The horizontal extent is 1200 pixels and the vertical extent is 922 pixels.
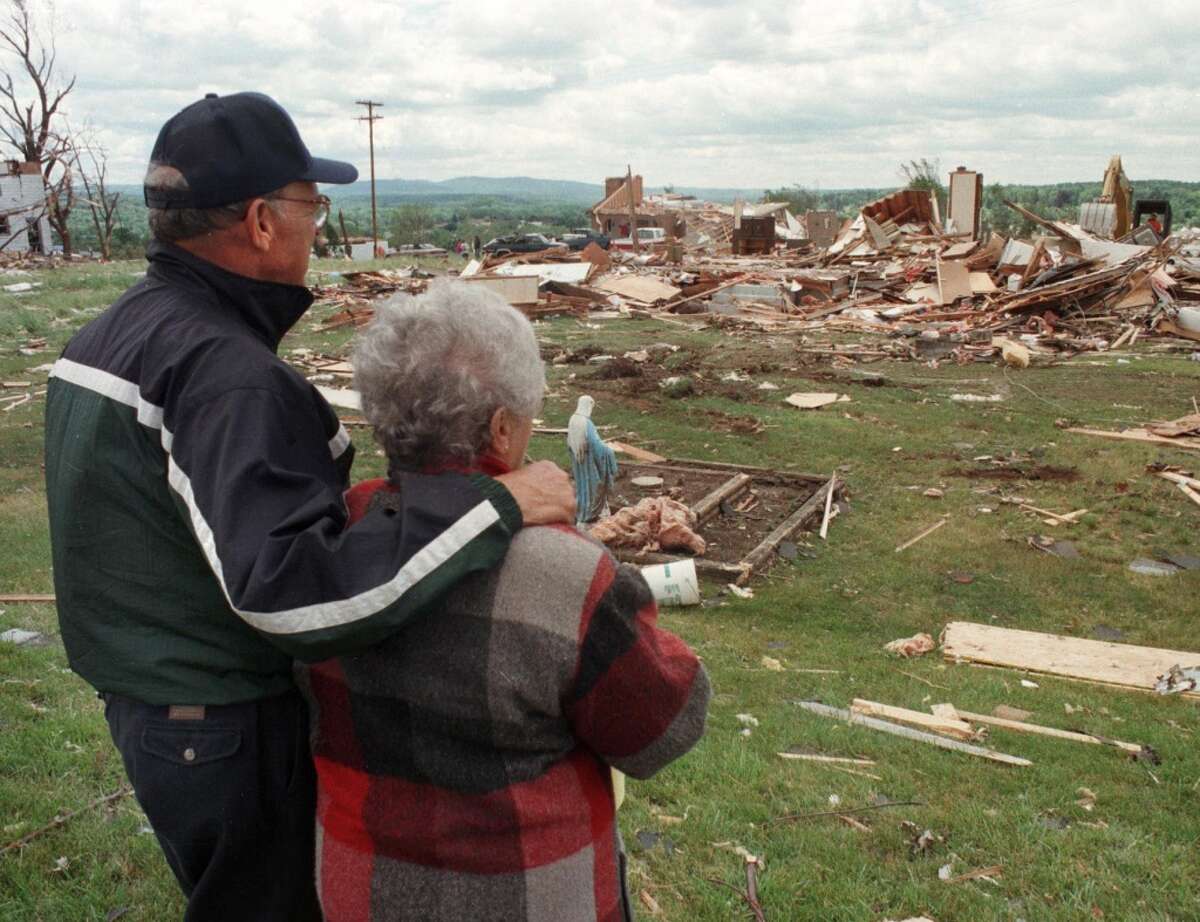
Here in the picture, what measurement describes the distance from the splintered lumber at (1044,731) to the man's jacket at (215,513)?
4.44m

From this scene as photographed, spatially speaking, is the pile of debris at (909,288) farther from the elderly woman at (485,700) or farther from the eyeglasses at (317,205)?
the elderly woman at (485,700)

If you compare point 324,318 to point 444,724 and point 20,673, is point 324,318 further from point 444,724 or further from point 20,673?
point 444,724

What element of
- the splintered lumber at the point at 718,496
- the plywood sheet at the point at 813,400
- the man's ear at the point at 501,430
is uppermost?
the man's ear at the point at 501,430

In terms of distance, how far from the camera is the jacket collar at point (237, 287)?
2.07 meters

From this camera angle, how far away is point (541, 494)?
181cm

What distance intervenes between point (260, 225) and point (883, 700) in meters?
4.76

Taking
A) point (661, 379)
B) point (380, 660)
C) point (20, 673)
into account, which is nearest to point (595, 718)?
point (380, 660)

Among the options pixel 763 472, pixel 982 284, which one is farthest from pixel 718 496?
pixel 982 284

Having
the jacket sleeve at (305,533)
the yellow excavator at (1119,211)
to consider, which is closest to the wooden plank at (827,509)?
the jacket sleeve at (305,533)

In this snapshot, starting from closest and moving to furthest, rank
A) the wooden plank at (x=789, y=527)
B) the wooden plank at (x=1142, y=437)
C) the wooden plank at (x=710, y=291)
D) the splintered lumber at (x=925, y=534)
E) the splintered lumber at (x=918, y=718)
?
the splintered lumber at (x=918, y=718) < the wooden plank at (x=789, y=527) < the splintered lumber at (x=925, y=534) < the wooden plank at (x=1142, y=437) < the wooden plank at (x=710, y=291)

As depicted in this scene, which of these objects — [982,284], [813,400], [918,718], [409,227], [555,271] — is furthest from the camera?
[409,227]

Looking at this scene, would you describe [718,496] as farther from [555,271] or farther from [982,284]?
[555,271]

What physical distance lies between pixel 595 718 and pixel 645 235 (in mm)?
50032

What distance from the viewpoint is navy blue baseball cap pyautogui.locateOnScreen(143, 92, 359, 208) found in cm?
201
